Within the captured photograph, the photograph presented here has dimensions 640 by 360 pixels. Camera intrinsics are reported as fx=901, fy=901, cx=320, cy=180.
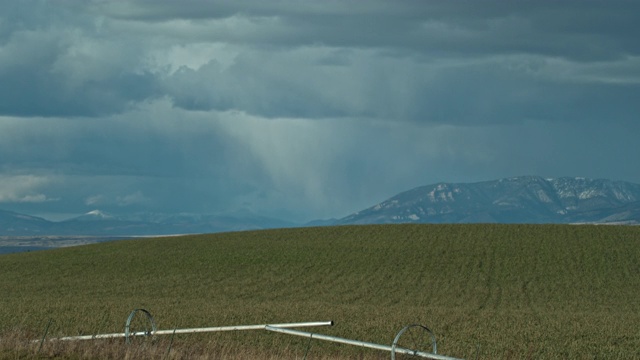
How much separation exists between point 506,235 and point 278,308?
57.6 meters

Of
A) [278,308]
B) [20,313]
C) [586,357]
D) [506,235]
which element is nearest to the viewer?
[586,357]

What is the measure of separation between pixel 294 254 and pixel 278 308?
41.0 metres

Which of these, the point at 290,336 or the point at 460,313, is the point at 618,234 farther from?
the point at 290,336

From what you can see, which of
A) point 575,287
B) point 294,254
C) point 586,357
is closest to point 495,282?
point 575,287

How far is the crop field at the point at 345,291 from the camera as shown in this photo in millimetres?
30672

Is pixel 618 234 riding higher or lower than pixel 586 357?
higher

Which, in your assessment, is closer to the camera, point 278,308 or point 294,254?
point 278,308

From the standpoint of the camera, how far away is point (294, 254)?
289 feet

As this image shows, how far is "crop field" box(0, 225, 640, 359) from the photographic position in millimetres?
30672

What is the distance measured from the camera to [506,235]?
100 metres

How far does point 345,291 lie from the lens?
65500mm

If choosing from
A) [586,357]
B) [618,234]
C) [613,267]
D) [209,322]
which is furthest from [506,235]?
[586,357]

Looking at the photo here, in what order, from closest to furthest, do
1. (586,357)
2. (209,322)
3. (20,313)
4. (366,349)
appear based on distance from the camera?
(586,357) < (366,349) < (209,322) < (20,313)

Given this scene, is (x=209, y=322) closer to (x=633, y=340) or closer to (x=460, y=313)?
(x=460, y=313)
